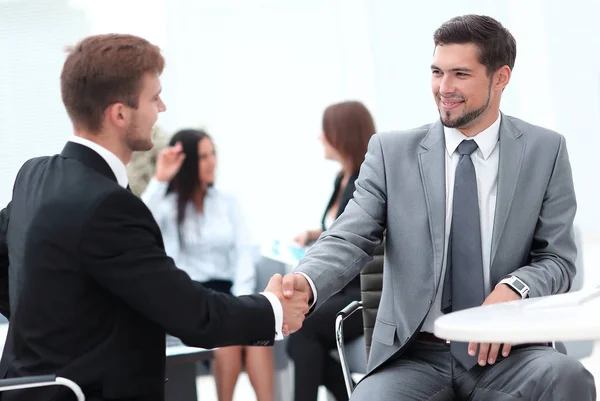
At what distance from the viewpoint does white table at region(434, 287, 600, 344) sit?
58.1 inches

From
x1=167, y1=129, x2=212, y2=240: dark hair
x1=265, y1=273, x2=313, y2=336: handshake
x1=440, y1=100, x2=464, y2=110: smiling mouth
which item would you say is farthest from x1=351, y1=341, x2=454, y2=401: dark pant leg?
x1=167, y1=129, x2=212, y2=240: dark hair

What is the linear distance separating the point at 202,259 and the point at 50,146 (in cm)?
→ 271

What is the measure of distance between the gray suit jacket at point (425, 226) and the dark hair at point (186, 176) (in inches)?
87.2

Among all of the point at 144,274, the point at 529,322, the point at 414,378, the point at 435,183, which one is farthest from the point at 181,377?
the point at 529,322

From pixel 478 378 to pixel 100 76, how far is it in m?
1.16

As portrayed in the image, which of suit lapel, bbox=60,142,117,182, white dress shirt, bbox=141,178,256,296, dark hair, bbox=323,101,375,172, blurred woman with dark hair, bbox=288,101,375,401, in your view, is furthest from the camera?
white dress shirt, bbox=141,178,256,296

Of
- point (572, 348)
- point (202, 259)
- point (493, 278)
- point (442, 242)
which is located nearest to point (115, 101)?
point (442, 242)

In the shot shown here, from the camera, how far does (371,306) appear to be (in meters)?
2.58

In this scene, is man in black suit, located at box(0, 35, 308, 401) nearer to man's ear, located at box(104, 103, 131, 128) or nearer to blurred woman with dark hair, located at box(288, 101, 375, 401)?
man's ear, located at box(104, 103, 131, 128)

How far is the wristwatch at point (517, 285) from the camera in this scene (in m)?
2.11

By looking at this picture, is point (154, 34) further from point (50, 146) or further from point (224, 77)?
point (50, 146)

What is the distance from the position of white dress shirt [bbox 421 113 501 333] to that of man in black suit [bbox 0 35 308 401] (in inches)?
22.8

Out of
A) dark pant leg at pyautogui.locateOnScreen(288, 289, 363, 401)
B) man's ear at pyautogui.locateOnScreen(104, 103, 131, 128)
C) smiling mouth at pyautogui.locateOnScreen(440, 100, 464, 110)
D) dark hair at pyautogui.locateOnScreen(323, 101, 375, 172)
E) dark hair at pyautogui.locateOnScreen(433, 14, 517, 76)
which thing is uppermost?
dark hair at pyautogui.locateOnScreen(433, 14, 517, 76)

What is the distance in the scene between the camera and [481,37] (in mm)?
2373
